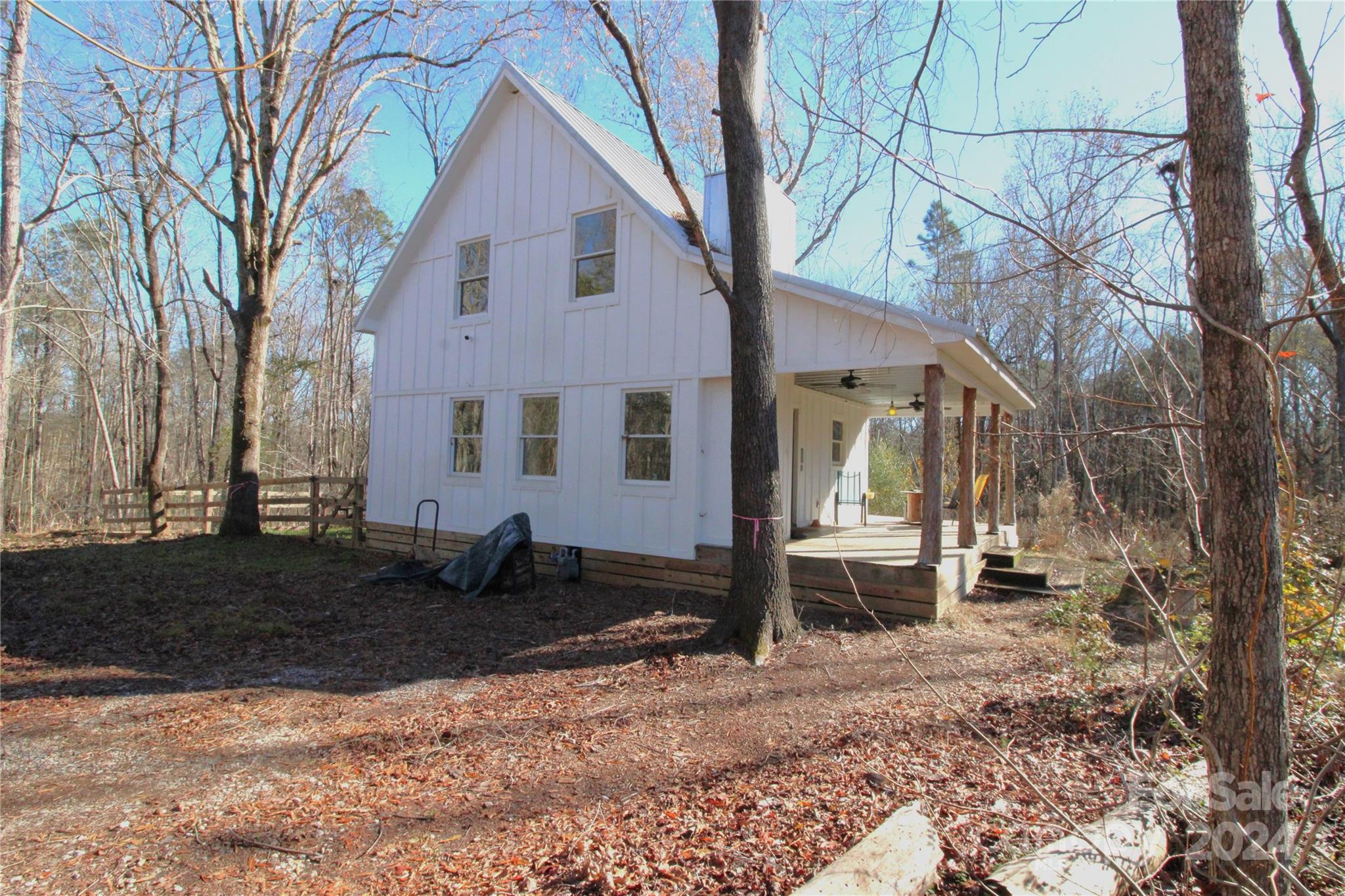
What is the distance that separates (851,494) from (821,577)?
19.8ft

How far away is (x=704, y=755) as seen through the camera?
4.01m

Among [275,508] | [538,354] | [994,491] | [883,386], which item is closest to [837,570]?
[883,386]

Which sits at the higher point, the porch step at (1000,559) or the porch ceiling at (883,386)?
the porch ceiling at (883,386)

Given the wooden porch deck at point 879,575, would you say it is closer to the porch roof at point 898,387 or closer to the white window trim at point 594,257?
the porch roof at point 898,387

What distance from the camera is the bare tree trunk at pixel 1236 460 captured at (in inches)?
87.1

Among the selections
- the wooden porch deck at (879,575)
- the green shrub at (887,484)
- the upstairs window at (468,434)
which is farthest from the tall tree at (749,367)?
the green shrub at (887,484)

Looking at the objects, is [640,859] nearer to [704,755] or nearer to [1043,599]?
[704,755]

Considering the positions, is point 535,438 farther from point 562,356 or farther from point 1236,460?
point 1236,460

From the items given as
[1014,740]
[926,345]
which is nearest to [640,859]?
[1014,740]

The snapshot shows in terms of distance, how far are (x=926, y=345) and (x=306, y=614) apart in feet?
23.6

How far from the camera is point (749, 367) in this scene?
6016 mm

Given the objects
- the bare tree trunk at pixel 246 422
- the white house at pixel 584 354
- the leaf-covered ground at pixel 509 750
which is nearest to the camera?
the leaf-covered ground at pixel 509 750

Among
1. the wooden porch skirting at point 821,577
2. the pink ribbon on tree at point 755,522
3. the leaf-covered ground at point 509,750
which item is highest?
the pink ribbon on tree at point 755,522

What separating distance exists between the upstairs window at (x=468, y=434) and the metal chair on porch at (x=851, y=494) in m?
6.15
